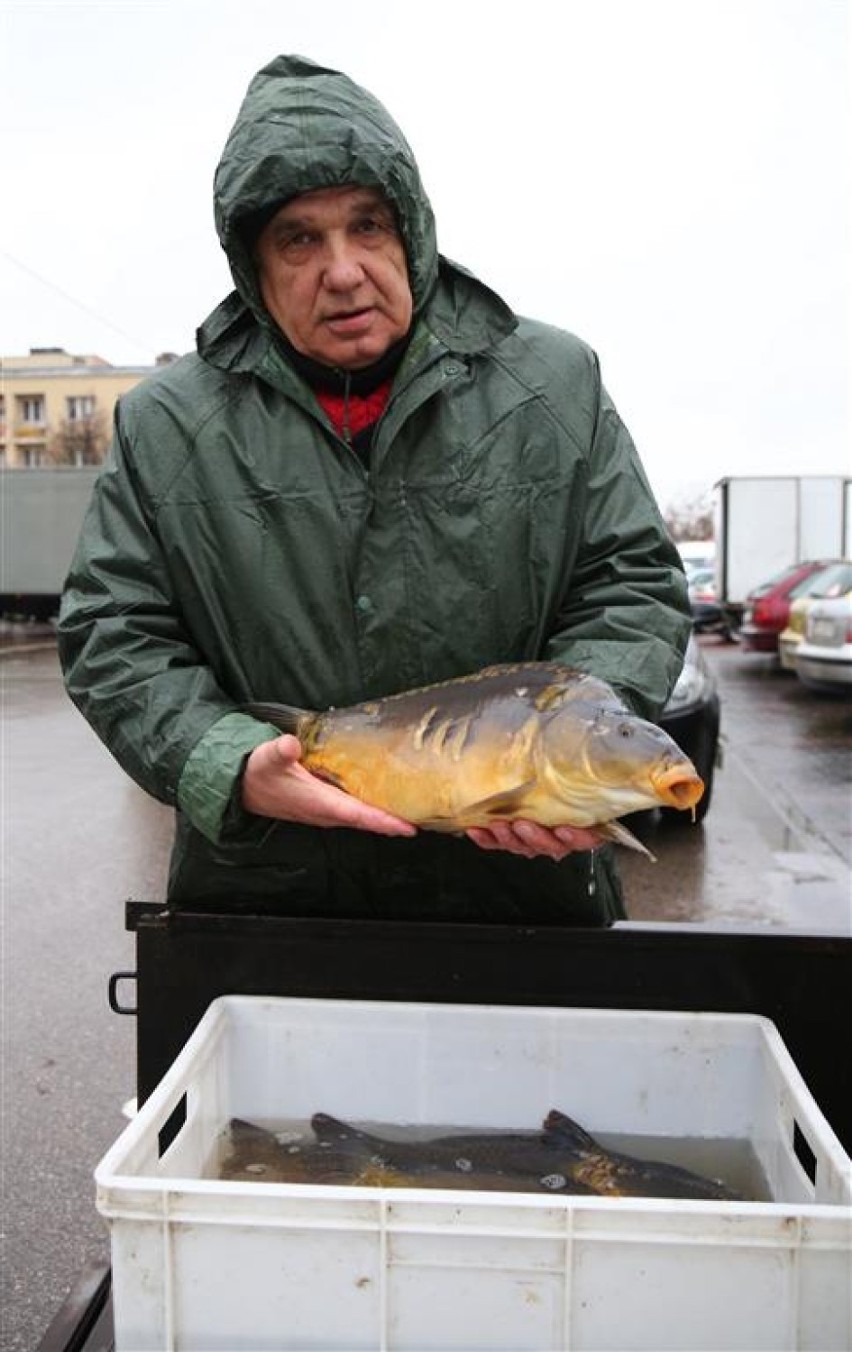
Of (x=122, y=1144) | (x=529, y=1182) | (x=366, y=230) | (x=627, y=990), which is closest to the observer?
(x=122, y=1144)

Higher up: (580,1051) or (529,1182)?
(580,1051)

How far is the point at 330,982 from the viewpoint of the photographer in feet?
6.94

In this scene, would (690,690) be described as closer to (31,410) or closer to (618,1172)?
(618,1172)

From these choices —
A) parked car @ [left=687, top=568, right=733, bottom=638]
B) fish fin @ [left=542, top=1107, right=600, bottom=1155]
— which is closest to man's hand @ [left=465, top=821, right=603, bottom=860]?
fish fin @ [left=542, top=1107, right=600, bottom=1155]

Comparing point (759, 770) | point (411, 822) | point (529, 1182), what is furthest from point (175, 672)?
point (759, 770)

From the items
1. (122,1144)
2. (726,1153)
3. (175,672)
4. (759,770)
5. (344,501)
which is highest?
(344,501)

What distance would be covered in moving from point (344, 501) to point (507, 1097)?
110cm

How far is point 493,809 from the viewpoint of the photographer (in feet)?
6.44

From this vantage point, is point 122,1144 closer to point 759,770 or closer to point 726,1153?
point 726,1153

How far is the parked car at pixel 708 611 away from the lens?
29.2 metres

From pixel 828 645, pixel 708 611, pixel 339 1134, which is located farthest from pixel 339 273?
pixel 708 611

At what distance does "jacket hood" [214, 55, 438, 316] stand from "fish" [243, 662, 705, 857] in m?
0.85

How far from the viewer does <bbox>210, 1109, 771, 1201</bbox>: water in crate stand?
1944 millimetres

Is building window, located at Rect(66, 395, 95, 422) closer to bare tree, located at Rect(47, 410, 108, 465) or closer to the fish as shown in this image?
bare tree, located at Rect(47, 410, 108, 465)
